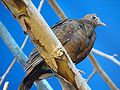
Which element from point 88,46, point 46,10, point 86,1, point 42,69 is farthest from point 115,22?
point 42,69

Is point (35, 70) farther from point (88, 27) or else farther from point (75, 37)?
point (88, 27)

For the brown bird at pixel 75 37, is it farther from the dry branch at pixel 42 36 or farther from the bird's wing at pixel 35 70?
the dry branch at pixel 42 36

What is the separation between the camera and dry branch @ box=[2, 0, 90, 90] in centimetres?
50

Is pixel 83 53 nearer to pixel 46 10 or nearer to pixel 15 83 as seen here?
pixel 46 10

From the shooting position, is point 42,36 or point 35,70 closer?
point 42,36

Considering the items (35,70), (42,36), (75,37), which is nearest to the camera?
(42,36)

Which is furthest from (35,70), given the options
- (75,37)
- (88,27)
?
(88,27)

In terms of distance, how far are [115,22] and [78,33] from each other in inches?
30.5

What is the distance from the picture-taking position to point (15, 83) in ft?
5.94

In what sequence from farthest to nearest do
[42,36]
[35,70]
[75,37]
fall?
[75,37] < [35,70] < [42,36]

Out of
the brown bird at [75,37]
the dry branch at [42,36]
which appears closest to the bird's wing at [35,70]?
the brown bird at [75,37]

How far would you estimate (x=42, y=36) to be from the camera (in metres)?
0.52

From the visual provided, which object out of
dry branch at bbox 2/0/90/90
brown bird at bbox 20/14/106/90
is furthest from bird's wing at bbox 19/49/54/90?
dry branch at bbox 2/0/90/90

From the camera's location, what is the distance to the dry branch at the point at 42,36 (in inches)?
19.6
